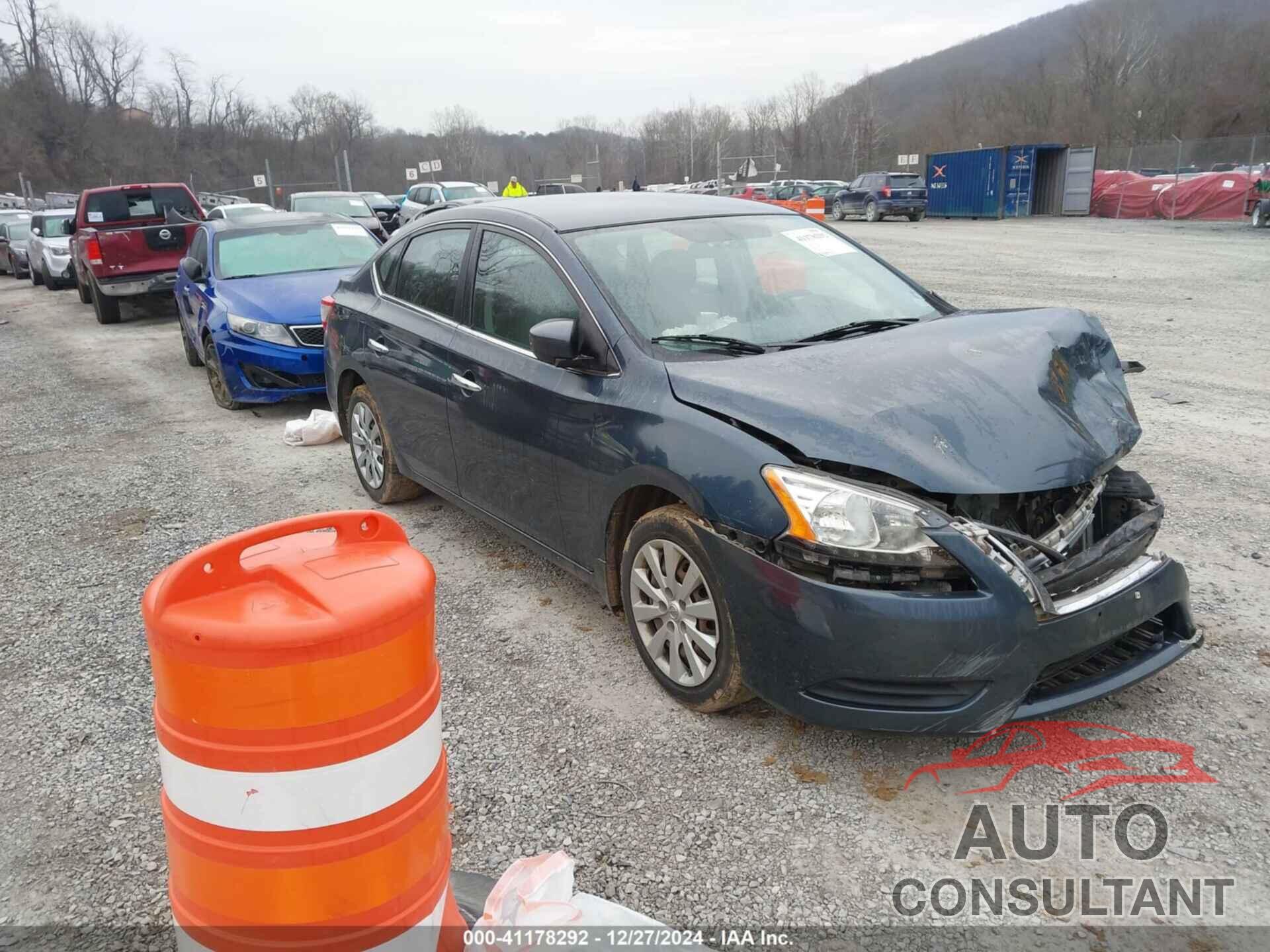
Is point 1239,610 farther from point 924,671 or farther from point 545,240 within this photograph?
point 545,240

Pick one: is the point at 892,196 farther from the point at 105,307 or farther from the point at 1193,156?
the point at 105,307

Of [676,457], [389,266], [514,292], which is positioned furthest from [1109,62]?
[676,457]

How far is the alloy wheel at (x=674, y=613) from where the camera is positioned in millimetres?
3107

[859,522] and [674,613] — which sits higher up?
[859,522]

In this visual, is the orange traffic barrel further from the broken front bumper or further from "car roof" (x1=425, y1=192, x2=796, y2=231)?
"car roof" (x1=425, y1=192, x2=796, y2=231)

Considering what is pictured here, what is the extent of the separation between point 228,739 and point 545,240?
8.95 feet

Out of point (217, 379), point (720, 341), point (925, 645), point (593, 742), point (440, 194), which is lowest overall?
point (593, 742)

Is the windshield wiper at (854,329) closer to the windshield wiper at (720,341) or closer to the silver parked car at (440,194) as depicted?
the windshield wiper at (720,341)

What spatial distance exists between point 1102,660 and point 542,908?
6.77ft

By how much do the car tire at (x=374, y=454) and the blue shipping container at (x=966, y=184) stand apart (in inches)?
1288

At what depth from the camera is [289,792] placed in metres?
1.62

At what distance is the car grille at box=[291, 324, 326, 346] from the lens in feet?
25.4

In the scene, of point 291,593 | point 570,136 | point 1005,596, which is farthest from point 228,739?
point 570,136

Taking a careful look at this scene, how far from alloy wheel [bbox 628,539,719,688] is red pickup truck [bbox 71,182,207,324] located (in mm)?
12442
